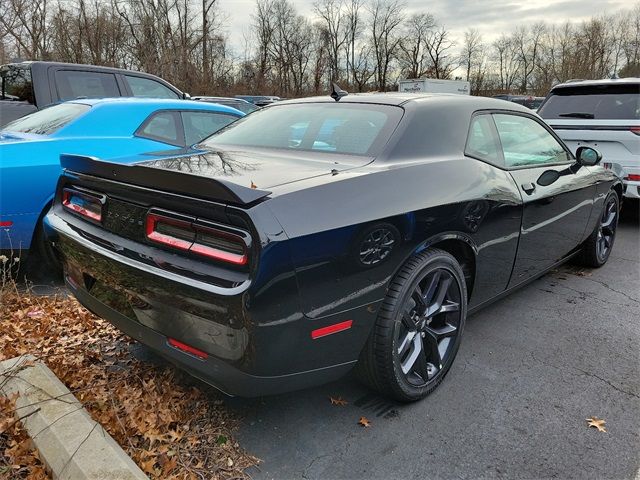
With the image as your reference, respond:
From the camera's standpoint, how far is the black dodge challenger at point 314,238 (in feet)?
6.03

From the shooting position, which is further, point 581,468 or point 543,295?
point 543,295

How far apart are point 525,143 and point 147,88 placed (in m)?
5.11

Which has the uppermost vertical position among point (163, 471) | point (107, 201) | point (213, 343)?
point (107, 201)

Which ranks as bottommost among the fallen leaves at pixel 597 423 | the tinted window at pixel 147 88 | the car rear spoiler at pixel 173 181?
the fallen leaves at pixel 597 423

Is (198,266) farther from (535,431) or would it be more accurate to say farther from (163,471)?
(535,431)

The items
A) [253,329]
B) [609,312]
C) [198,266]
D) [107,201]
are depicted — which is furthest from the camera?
[609,312]

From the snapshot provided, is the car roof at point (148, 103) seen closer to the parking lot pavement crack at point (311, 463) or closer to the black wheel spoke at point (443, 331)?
the black wheel spoke at point (443, 331)

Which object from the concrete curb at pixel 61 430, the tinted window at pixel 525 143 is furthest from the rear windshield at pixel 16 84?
the tinted window at pixel 525 143

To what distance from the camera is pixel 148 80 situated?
6711 mm

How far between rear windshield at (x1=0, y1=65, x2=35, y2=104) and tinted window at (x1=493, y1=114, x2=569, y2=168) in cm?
542

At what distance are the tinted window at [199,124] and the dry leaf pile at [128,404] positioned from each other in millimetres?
2308

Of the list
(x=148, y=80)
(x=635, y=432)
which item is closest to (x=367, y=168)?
(x=635, y=432)

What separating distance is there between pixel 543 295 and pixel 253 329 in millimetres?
3083

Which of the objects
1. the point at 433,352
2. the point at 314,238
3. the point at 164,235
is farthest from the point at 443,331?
the point at 164,235
